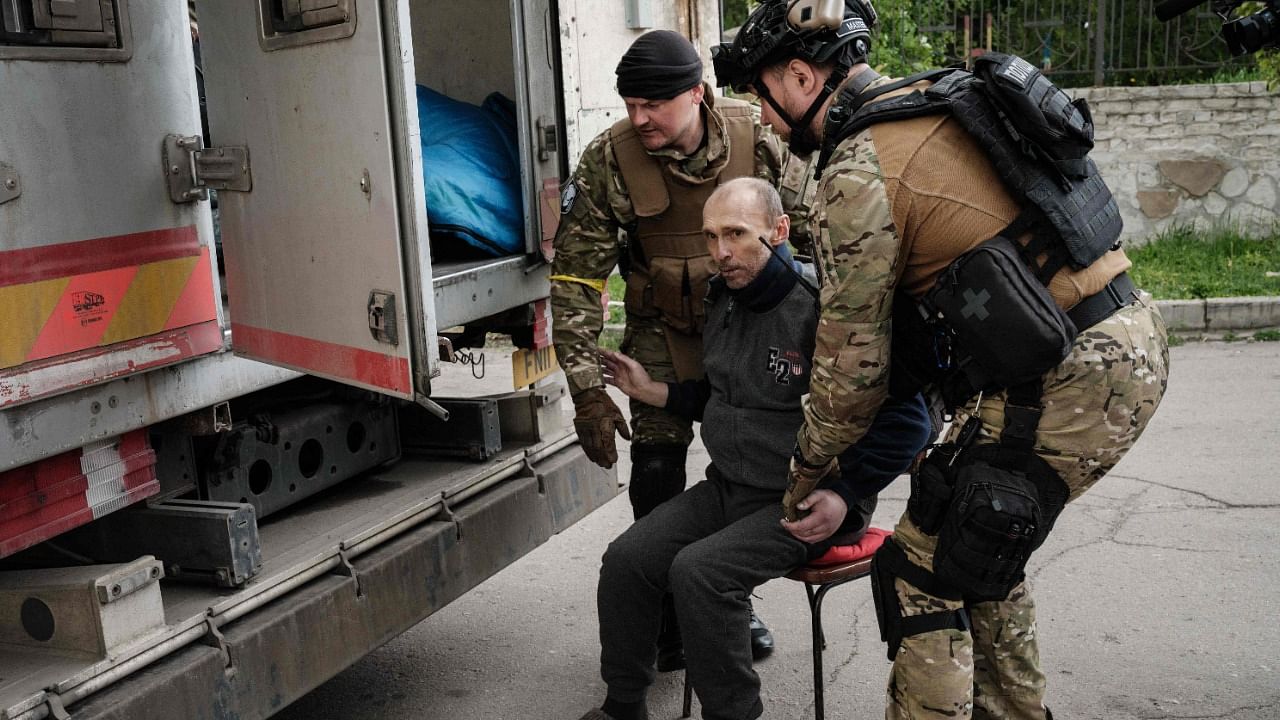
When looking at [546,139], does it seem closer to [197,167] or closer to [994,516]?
[197,167]

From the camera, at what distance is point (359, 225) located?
246cm

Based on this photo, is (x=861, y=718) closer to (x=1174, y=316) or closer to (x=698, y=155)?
(x=698, y=155)

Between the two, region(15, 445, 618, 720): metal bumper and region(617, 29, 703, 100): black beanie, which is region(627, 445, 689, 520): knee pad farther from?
region(617, 29, 703, 100): black beanie

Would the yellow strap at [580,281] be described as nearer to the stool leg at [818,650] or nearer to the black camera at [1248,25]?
the stool leg at [818,650]

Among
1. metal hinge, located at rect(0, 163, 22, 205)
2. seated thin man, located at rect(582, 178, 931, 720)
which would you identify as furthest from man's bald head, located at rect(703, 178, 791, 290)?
metal hinge, located at rect(0, 163, 22, 205)

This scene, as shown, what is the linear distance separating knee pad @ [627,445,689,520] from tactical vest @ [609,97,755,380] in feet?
0.79

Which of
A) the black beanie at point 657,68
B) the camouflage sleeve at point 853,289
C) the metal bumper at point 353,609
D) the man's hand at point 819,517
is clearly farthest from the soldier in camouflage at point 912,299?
the metal bumper at point 353,609

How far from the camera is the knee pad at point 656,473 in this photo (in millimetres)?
3518

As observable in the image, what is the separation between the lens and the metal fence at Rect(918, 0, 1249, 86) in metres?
9.89

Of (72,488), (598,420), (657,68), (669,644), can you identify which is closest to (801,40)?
(657,68)

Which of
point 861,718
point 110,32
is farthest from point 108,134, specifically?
point 861,718

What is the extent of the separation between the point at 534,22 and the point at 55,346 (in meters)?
1.74

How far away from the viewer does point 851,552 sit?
9.76 feet

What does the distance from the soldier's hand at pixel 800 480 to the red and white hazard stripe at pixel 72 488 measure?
1.39 metres
